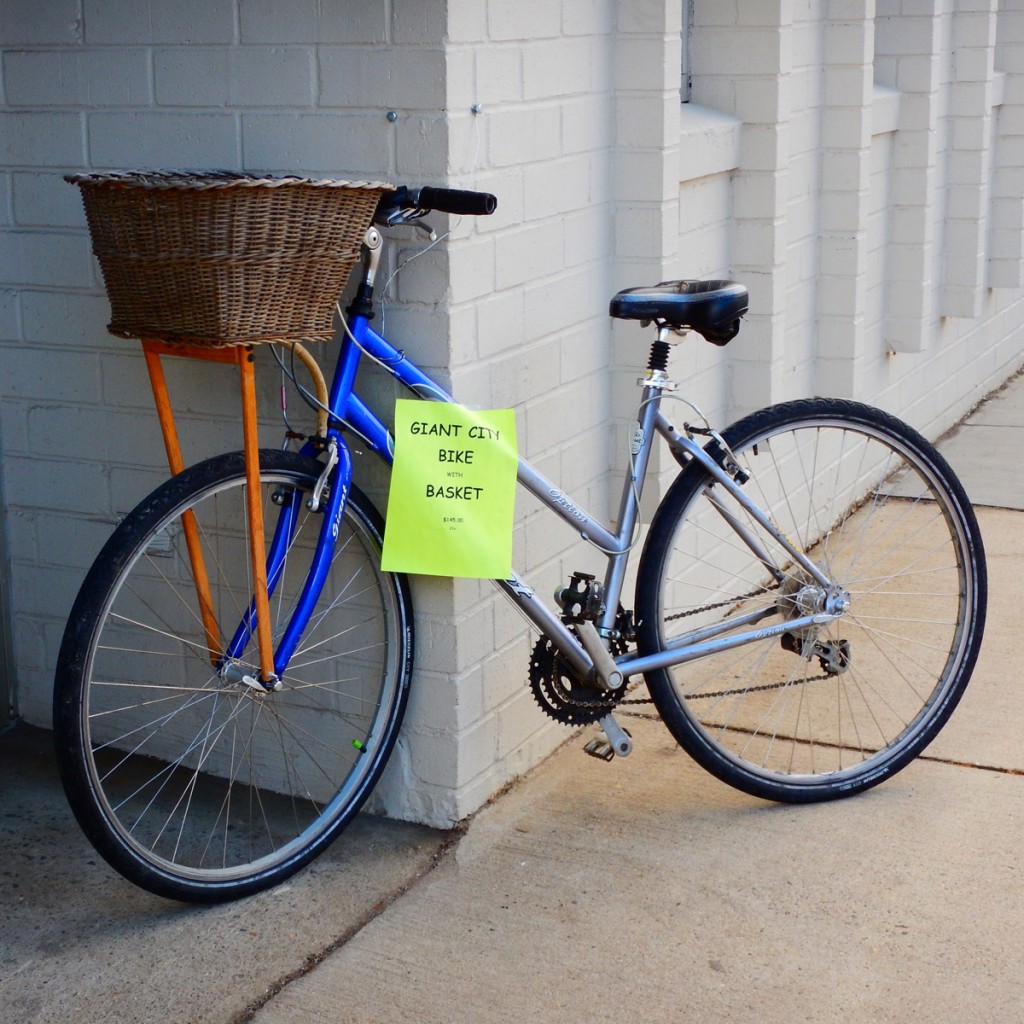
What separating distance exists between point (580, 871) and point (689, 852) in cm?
23

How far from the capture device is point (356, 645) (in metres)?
3.12

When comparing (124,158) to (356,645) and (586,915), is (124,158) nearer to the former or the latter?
(356,645)

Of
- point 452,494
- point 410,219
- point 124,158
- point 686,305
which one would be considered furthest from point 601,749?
point 124,158

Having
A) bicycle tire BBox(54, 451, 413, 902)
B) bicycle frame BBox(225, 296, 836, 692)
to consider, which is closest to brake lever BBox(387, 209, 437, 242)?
bicycle frame BBox(225, 296, 836, 692)

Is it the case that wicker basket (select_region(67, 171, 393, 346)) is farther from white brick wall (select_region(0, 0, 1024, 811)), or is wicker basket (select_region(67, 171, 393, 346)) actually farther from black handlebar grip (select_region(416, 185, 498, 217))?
white brick wall (select_region(0, 0, 1024, 811))

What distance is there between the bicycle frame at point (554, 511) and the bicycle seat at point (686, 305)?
132 mm

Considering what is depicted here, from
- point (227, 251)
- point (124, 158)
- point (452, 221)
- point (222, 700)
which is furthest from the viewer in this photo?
point (222, 700)

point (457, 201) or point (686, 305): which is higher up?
point (457, 201)

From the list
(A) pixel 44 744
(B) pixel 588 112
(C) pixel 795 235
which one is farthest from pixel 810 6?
(A) pixel 44 744

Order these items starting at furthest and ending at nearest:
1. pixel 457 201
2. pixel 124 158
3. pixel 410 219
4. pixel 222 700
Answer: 1. pixel 222 700
2. pixel 124 158
3. pixel 410 219
4. pixel 457 201

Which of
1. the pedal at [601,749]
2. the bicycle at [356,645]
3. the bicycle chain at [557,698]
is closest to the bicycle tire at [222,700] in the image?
the bicycle at [356,645]

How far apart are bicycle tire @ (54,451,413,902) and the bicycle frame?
0.22ft

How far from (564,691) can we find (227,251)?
1.12 metres

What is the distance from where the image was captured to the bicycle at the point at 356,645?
2729 mm
